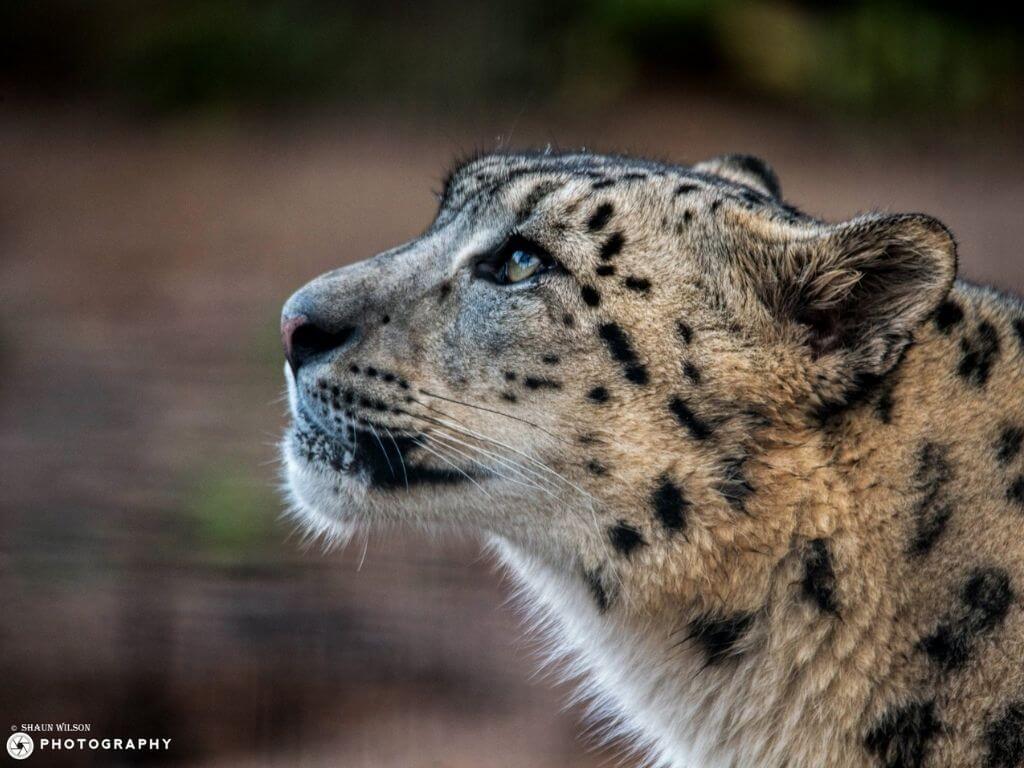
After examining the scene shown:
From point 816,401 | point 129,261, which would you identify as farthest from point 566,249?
point 129,261

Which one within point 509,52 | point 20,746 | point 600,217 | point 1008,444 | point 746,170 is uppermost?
point 509,52

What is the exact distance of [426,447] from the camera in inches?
136

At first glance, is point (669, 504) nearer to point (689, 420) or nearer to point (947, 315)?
point (689, 420)

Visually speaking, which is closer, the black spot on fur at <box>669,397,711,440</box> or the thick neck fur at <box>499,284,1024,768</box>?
the thick neck fur at <box>499,284,1024,768</box>

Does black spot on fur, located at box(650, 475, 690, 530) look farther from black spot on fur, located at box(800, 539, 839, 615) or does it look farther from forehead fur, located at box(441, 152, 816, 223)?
forehead fur, located at box(441, 152, 816, 223)

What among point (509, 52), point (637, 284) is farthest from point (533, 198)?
point (509, 52)

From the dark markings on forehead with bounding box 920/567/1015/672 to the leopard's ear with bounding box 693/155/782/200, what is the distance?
1703mm

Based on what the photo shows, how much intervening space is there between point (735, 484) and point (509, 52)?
1344cm

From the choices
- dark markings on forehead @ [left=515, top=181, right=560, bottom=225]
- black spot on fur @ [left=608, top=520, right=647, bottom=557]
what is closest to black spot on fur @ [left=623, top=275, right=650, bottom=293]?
dark markings on forehead @ [left=515, top=181, right=560, bottom=225]

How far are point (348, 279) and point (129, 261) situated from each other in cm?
981

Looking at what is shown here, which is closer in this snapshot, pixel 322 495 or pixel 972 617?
pixel 972 617

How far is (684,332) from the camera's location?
11.0 ft

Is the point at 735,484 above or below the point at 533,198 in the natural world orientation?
below

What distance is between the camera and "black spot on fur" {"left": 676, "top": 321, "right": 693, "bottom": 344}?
333 centimetres
